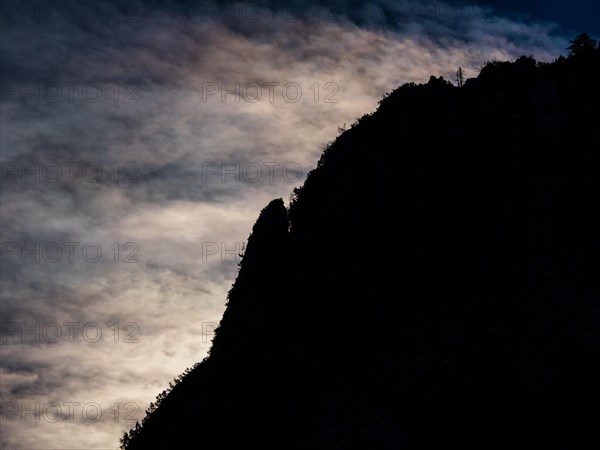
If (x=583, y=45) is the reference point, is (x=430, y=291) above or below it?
below

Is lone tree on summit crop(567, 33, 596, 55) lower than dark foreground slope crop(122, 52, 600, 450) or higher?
higher

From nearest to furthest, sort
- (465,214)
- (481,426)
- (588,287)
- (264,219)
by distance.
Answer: (481,426) < (588,287) < (465,214) < (264,219)

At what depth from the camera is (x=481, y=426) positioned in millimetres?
31328

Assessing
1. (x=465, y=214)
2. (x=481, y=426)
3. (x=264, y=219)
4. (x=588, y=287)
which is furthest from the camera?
(x=264, y=219)

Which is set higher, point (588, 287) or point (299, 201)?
point (299, 201)

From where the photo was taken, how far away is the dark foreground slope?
104 feet

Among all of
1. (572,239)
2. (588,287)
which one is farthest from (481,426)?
(572,239)

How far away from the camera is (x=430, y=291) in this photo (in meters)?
35.6

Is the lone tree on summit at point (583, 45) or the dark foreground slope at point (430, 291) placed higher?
the lone tree on summit at point (583, 45)

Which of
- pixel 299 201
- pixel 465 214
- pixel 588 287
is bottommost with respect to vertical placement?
pixel 588 287

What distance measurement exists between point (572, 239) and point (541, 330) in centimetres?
605

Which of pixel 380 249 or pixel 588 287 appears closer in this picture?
pixel 588 287

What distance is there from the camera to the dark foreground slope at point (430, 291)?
31.7 meters

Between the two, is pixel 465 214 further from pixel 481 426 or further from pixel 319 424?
pixel 319 424
